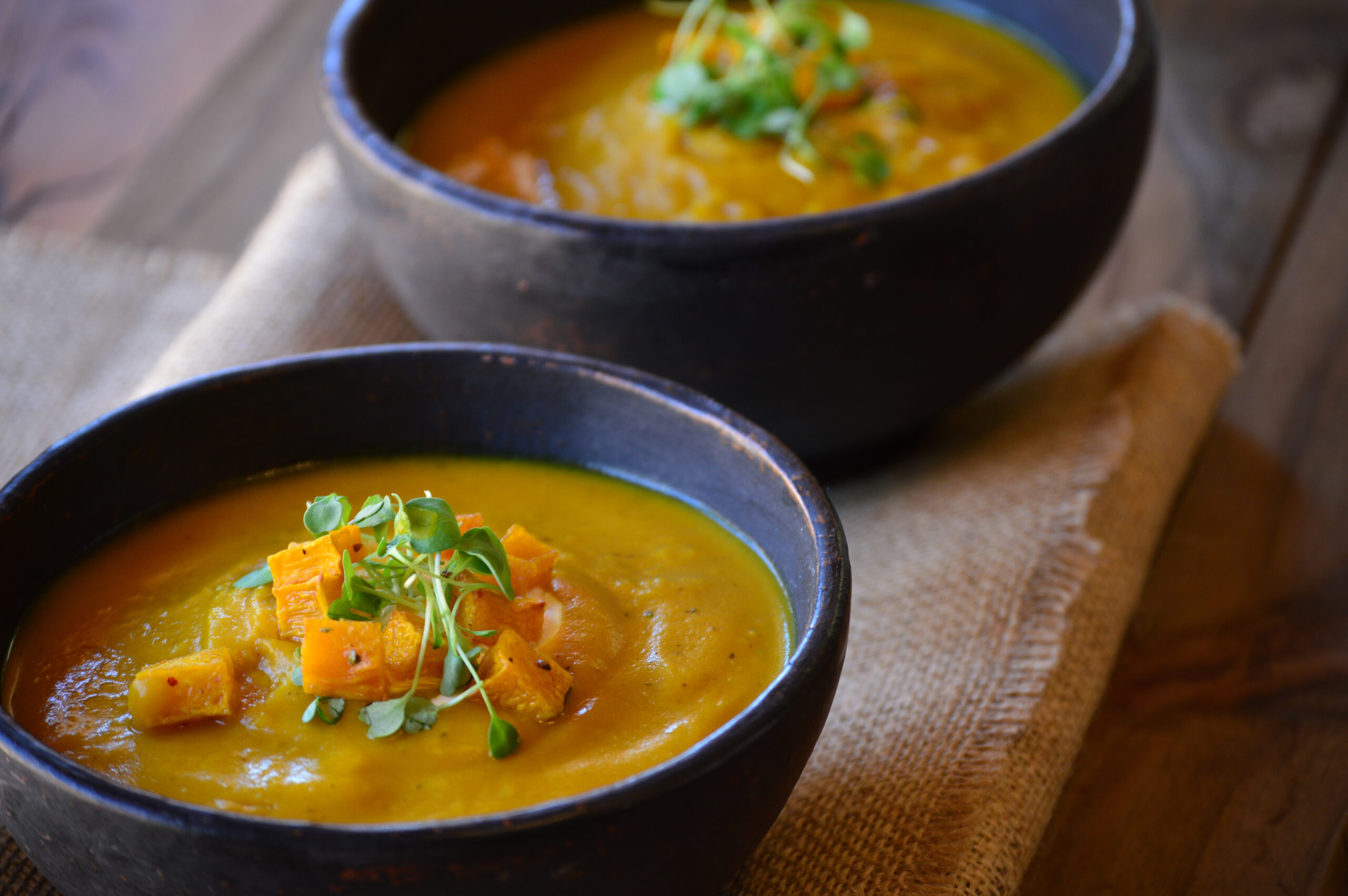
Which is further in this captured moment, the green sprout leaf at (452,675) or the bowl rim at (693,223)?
the bowl rim at (693,223)

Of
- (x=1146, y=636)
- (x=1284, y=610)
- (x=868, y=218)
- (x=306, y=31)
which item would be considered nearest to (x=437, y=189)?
(x=868, y=218)

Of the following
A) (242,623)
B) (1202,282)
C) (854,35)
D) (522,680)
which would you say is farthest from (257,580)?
(1202,282)

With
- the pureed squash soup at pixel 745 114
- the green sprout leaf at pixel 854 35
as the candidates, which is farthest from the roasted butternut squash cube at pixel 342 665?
the green sprout leaf at pixel 854 35

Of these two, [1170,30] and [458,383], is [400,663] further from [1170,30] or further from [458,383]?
[1170,30]

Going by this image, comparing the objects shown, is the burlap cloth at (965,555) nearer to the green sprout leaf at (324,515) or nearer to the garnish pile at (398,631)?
the garnish pile at (398,631)

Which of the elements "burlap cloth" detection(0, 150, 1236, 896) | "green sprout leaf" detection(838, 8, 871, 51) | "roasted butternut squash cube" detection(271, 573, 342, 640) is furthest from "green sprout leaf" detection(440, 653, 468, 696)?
"green sprout leaf" detection(838, 8, 871, 51)

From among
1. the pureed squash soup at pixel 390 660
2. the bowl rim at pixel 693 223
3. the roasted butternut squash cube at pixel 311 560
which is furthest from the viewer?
the bowl rim at pixel 693 223

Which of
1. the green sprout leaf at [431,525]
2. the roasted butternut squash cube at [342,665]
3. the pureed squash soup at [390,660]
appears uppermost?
the green sprout leaf at [431,525]

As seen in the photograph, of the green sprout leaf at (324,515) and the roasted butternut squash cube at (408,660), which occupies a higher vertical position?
the green sprout leaf at (324,515)
